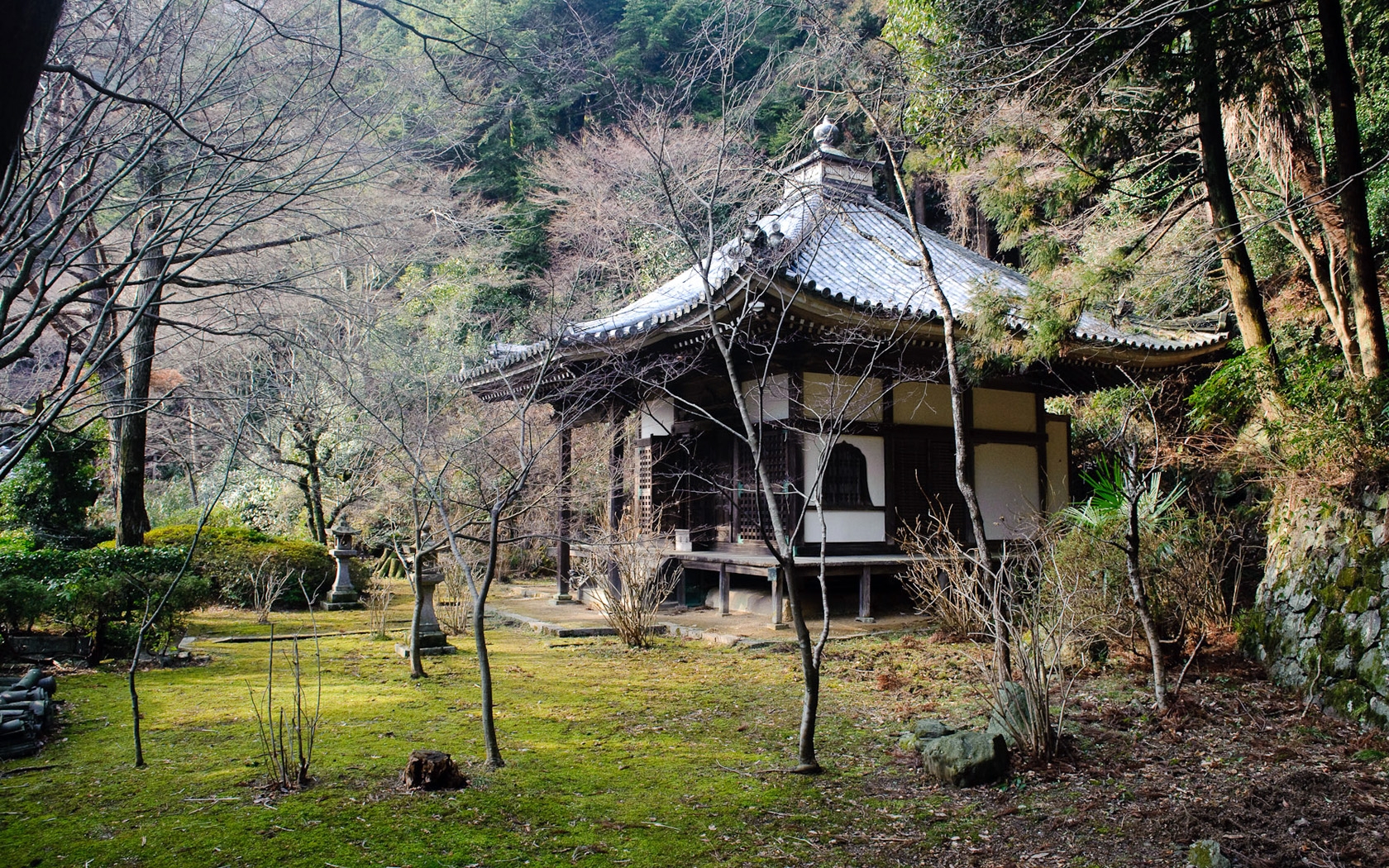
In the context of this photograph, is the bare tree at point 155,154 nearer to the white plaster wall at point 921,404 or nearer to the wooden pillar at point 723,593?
the wooden pillar at point 723,593

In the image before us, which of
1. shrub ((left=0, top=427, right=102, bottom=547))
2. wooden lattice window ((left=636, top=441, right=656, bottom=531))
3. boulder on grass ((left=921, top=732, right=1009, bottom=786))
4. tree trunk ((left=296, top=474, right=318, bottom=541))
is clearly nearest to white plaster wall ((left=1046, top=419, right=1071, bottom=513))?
wooden lattice window ((left=636, top=441, right=656, bottom=531))

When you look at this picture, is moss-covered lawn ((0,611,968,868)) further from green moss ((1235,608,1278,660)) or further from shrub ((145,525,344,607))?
shrub ((145,525,344,607))

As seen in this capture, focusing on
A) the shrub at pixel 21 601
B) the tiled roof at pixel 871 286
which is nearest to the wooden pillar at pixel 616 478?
the tiled roof at pixel 871 286

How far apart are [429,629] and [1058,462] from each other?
8.96 metres

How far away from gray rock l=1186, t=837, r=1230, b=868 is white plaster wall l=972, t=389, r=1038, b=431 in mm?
8218

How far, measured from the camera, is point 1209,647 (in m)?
6.60

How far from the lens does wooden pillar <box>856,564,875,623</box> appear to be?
9.77 meters

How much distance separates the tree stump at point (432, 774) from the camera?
3.91 metres

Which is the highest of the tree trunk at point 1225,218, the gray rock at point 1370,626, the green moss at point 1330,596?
the tree trunk at point 1225,218

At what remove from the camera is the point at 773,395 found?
973cm

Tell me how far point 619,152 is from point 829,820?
14377mm

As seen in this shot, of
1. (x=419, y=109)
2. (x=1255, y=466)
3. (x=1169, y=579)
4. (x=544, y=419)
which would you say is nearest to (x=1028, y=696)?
(x=1169, y=579)

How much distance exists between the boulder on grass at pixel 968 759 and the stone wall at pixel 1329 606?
7.57ft

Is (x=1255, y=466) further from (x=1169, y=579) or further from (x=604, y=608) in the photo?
(x=604, y=608)
